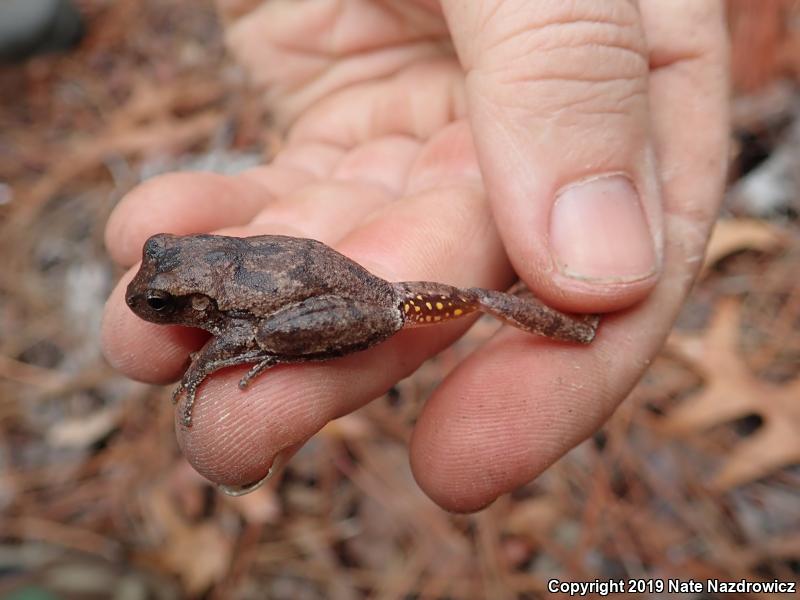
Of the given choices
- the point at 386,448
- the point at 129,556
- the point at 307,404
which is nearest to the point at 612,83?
the point at 307,404

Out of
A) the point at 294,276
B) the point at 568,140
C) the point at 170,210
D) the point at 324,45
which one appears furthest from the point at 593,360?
the point at 324,45

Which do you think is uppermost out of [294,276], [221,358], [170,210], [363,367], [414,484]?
[170,210]

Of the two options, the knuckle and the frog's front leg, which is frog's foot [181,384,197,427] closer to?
the frog's front leg

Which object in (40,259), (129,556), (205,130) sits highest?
(205,130)

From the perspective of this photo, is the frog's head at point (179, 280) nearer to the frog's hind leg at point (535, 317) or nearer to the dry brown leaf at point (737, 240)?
the frog's hind leg at point (535, 317)

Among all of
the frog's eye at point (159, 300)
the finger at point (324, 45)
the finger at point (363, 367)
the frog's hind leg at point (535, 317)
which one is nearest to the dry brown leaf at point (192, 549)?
the finger at point (363, 367)

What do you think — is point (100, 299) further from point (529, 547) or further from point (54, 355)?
point (529, 547)

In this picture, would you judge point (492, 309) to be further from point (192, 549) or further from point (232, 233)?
point (192, 549)
